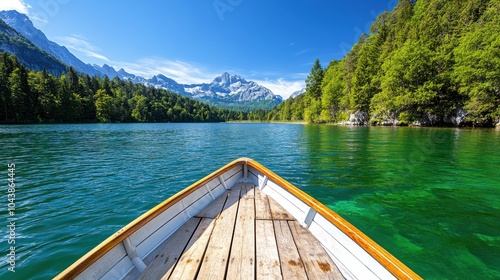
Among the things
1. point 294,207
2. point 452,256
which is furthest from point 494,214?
point 294,207

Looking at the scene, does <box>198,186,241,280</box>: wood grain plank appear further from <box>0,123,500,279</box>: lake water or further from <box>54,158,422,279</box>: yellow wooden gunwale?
<box>0,123,500,279</box>: lake water

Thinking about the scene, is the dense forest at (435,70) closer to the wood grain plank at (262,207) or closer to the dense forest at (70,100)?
the wood grain plank at (262,207)

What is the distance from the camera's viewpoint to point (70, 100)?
78250 millimetres

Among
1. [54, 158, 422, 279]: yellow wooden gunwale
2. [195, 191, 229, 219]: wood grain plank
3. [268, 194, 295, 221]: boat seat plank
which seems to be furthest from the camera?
[195, 191, 229, 219]: wood grain plank

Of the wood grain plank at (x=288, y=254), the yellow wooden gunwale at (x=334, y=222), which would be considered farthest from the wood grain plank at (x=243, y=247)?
the yellow wooden gunwale at (x=334, y=222)

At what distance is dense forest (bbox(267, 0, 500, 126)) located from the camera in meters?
32.2

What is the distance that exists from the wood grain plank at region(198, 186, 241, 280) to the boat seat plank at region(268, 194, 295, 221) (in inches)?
29.5

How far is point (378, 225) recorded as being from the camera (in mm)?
5160

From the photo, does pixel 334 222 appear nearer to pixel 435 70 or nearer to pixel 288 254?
pixel 288 254

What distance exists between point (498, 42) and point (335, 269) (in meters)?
47.6

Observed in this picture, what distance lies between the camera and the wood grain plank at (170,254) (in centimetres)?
233

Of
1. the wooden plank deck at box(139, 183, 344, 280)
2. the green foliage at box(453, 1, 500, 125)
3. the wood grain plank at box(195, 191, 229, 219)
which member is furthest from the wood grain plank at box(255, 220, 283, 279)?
the green foliage at box(453, 1, 500, 125)

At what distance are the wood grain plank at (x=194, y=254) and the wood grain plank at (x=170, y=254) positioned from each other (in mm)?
74

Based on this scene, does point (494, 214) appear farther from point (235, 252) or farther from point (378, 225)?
point (235, 252)
